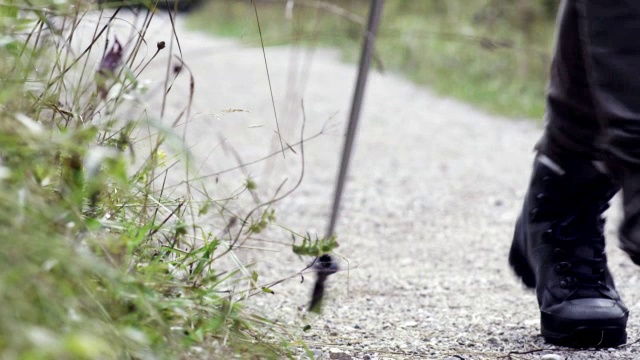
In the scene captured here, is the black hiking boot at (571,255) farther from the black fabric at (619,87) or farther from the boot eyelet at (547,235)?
the black fabric at (619,87)

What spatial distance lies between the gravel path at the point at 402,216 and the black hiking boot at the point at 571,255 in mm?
44

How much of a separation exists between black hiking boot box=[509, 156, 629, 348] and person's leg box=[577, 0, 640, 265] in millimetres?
231

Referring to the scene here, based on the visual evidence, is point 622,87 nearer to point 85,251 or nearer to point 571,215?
point 571,215

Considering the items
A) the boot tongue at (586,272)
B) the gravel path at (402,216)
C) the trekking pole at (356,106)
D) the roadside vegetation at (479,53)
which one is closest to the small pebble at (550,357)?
the gravel path at (402,216)

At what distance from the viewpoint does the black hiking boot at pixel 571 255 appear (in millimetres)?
1675

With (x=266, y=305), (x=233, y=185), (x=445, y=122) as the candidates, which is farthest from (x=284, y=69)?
(x=266, y=305)

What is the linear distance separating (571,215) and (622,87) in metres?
0.39

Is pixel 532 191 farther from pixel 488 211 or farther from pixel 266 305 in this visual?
pixel 488 211

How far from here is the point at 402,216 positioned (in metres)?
3.34

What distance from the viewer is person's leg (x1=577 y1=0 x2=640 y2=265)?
1454 mm

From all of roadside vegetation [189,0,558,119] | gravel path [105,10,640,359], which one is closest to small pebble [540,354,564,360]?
gravel path [105,10,640,359]

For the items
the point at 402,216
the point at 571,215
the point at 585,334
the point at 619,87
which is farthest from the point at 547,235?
the point at 402,216

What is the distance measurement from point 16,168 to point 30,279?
184mm

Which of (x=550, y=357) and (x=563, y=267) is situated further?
(x=563, y=267)
